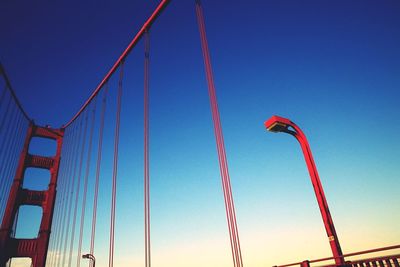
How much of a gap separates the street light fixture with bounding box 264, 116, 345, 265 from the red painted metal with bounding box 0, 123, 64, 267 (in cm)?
1637

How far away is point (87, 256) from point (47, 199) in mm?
5755

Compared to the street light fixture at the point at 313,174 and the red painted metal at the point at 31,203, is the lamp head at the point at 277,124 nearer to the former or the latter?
the street light fixture at the point at 313,174

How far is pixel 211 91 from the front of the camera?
17.3 feet

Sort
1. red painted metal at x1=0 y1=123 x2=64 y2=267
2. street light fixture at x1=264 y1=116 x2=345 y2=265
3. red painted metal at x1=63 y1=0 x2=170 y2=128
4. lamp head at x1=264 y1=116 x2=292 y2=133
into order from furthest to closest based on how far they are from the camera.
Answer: red painted metal at x1=0 y1=123 x2=64 y2=267 < red painted metal at x1=63 y1=0 x2=170 y2=128 < lamp head at x1=264 y1=116 x2=292 y2=133 < street light fixture at x1=264 y1=116 x2=345 y2=265

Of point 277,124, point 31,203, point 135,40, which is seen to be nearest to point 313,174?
point 277,124

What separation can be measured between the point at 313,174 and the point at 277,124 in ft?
4.81

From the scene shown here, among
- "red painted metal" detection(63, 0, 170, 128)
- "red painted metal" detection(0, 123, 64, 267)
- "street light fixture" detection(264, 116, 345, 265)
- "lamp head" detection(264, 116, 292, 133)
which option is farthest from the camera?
"red painted metal" detection(0, 123, 64, 267)

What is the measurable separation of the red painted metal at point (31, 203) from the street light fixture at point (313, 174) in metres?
16.4

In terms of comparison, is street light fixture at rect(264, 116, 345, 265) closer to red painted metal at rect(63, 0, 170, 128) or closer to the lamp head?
the lamp head

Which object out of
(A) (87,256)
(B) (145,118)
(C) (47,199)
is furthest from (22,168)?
(B) (145,118)

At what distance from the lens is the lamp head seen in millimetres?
5918

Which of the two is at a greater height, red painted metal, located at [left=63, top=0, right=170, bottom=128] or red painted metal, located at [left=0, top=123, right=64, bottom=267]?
red painted metal, located at [left=63, top=0, right=170, bottom=128]

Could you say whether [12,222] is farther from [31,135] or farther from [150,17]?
[150,17]

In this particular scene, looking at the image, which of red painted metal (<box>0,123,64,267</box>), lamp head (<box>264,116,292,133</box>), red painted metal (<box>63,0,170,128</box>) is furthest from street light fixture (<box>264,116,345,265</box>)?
red painted metal (<box>0,123,64,267</box>)
